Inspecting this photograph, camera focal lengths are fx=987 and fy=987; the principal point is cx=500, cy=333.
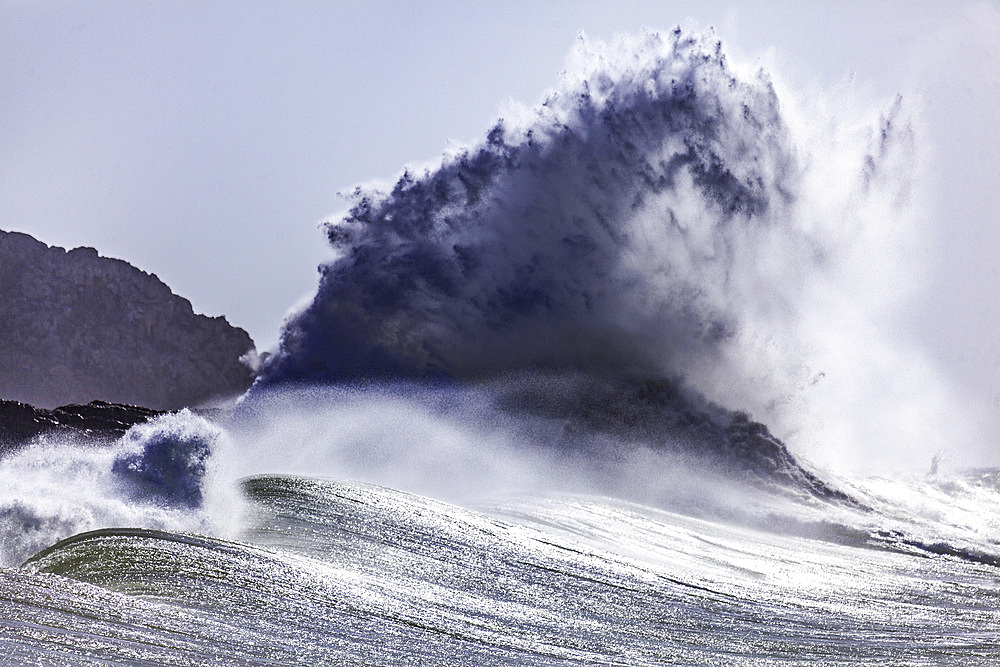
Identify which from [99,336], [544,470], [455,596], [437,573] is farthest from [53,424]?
[99,336]

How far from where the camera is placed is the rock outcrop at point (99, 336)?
10994 centimetres

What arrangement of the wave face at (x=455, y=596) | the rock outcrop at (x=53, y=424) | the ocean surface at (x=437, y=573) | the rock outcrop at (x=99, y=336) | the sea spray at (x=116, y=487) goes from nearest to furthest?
the wave face at (x=455, y=596) → the ocean surface at (x=437, y=573) → the sea spray at (x=116, y=487) → the rock outcrop at (x=53, y=424) → the rock outcrop at (x=99, y=336)

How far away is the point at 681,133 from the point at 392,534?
20887 mm

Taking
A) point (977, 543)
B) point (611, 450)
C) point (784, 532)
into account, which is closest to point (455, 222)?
point (611, 450)

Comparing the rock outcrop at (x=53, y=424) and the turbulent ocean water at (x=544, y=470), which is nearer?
the turbulent ocean water at (x=544, y=470)

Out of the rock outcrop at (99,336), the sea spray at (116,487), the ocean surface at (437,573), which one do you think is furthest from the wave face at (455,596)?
the rock outcrop at (99,336)

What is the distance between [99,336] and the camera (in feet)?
369

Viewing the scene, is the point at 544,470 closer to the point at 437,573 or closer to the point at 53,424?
the point at 437,573

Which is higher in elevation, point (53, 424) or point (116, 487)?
point (53, 424)

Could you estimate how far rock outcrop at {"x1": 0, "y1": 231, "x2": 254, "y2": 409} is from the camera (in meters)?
110

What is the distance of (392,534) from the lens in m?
13.9

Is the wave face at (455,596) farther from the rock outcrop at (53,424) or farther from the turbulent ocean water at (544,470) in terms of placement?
the rock outcrop at (53,424)

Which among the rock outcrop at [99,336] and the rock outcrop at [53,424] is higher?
the rock outcrop at [99,336]

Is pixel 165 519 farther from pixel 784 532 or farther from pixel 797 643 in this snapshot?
pixel 784 532
